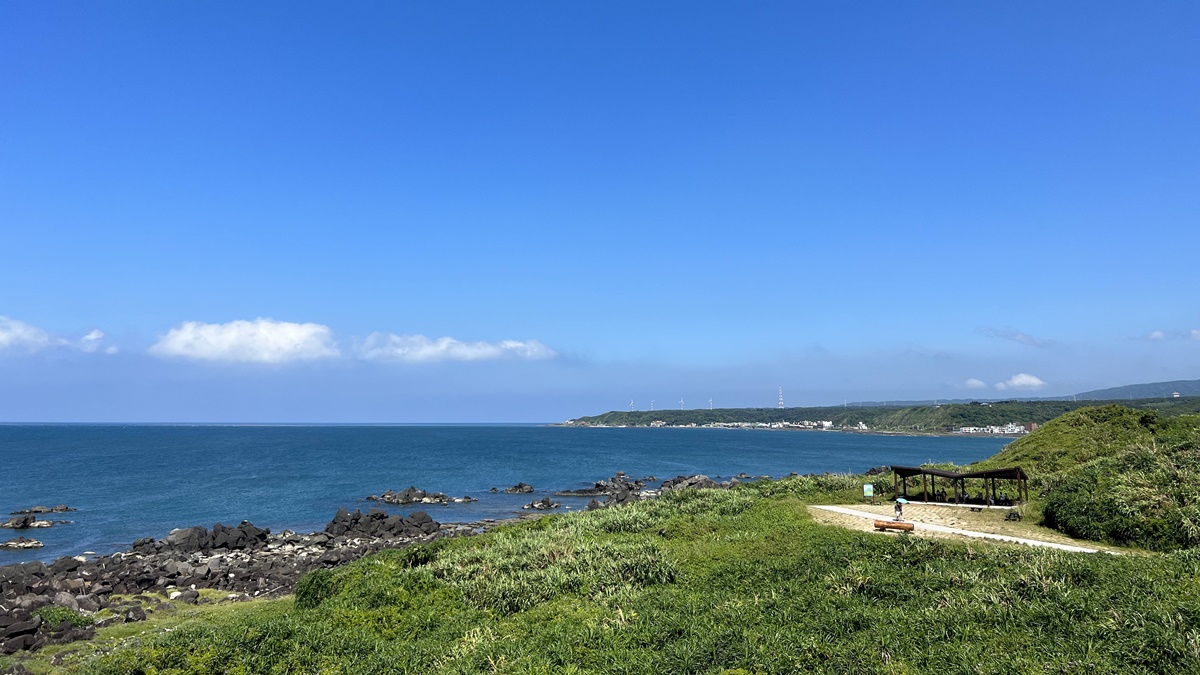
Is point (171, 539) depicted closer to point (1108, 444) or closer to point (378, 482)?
point (378, 482)

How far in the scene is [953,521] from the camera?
2212cm

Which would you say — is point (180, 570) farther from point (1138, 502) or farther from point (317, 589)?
point (1138, 502)

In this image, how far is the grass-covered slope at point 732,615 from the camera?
8.70m

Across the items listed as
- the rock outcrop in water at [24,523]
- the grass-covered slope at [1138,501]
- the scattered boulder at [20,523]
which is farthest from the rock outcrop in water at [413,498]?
the grass-covered slope at [1138,501]

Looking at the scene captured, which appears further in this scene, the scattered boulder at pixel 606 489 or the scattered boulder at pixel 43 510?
the scattered boulder at pixel 606 489

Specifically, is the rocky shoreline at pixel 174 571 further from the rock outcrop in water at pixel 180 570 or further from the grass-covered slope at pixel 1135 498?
the grass-covered slope at pixel 1135 498

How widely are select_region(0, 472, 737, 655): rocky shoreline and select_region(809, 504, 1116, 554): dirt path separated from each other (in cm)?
1310

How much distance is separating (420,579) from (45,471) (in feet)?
300

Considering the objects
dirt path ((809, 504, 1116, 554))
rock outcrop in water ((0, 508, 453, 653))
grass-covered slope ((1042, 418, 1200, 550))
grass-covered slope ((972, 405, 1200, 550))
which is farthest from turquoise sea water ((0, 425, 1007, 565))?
grass-covered slope ((1042, 418, 1200, 550))

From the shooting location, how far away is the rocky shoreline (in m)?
20.9

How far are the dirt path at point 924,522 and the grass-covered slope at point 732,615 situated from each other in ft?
10.5

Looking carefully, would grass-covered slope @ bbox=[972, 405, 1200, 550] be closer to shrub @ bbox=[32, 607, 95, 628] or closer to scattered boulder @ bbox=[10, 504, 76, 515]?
shrub @ bbox=[32, 607, 95, 628]

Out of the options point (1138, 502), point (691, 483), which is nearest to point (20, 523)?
point (691, 483)

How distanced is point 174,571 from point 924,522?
31948 mm
